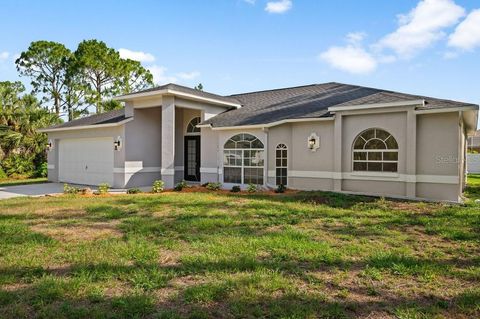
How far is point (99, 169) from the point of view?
1662 cm

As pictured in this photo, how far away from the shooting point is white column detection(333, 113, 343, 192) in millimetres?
12359

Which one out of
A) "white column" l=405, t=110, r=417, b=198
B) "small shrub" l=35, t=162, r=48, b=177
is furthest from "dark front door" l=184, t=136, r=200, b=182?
"small shrub" l=35, t=162, r=48, b=177

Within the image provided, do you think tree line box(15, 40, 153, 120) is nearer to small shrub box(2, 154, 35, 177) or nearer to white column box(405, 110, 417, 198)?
small shrub box(2, 154, 35, 177)

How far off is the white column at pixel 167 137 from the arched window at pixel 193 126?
2737 mm

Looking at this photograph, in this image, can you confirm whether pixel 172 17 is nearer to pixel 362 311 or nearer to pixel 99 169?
pixel 99 169

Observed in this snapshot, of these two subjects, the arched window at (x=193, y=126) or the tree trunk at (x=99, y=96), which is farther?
the tree trunk at (x=99, y=96)

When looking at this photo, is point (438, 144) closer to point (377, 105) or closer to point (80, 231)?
point (377, 105)

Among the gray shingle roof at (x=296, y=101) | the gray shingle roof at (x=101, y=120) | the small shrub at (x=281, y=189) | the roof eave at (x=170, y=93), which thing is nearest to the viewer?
the gray shingle roof at (x=296, y=101)

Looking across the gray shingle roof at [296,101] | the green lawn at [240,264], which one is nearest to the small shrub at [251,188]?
the gray shingle roof at [296,101]

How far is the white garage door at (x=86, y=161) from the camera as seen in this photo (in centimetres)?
1626

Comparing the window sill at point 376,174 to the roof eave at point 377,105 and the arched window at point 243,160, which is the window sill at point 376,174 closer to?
the roof eave at point 377,105

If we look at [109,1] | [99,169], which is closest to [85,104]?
[99,169]

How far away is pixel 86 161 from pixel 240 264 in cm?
1510

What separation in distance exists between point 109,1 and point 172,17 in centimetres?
237
